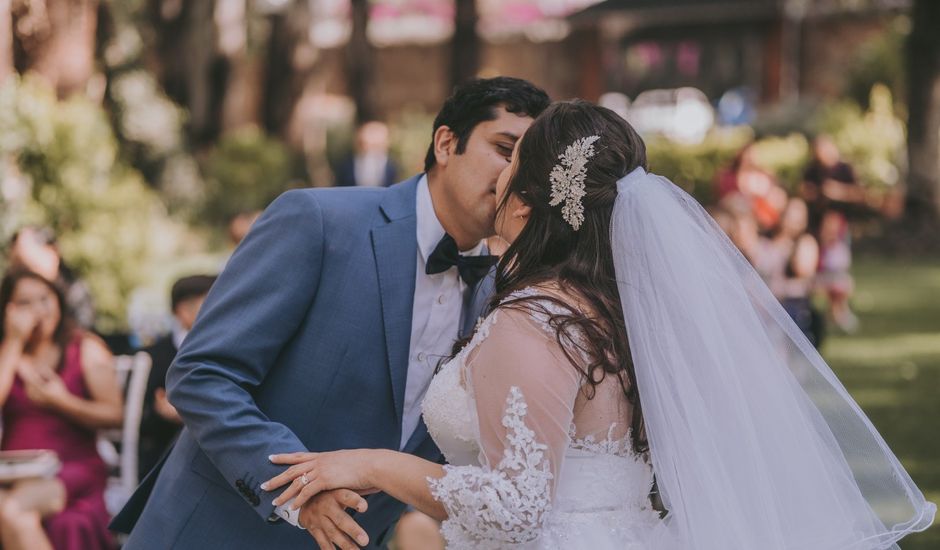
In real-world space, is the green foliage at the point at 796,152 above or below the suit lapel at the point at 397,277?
below

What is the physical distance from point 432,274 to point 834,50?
28.2m

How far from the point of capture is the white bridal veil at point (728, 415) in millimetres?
2564

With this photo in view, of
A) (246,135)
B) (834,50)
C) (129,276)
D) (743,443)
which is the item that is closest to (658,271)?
(743,443)

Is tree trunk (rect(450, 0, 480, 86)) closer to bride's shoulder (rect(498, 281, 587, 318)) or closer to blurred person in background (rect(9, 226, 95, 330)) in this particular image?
blurred person in background (rect(9, 226, 95, 330))

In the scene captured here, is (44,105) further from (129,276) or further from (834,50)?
(834,50)

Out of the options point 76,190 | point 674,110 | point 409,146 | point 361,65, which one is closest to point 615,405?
point 76,190

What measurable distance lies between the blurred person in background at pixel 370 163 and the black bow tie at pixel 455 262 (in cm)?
1048

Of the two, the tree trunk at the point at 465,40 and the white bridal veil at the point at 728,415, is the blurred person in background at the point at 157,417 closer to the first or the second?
the white bridal veil at the point at 728,415

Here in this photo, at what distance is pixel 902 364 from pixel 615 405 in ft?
26.8

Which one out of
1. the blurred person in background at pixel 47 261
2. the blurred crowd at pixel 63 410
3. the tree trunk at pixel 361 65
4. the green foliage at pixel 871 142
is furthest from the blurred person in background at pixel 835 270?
the tree trunk at pixel 361 65

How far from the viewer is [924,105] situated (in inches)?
702

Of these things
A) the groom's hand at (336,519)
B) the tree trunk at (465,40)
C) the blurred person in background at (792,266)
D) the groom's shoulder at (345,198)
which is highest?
the tree trunk at (465,40)

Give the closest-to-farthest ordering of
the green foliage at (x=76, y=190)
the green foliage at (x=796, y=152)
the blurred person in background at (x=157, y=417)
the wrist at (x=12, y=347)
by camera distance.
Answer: the blurred person in background at (x=157, y=417) → the wrist at (x=12, y=347) → the green foliage at (x=76, y=190) → the green foliage at (x=796, y=152)

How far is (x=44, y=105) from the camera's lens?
10.0m
